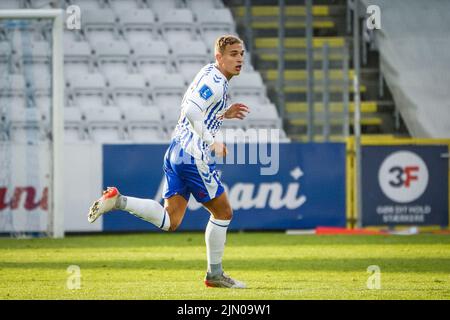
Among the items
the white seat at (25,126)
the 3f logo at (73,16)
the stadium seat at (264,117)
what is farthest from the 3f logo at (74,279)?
the stadium seat at (264,117)

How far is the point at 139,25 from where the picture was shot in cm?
1888

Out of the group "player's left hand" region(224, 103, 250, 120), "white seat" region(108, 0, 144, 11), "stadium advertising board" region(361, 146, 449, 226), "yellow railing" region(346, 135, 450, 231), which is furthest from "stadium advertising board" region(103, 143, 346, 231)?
"player's left hand" region(224, 103, 250, 120)

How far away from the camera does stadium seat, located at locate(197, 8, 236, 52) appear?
18.7m

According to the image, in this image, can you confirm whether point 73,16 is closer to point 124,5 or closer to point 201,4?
point 124,5

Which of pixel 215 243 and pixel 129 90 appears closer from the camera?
pixel 215 243

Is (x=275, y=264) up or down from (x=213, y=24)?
down

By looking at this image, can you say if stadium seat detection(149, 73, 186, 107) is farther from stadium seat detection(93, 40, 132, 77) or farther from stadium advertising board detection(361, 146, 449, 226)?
stadium advertising board detection(361, 146, 449, 226)

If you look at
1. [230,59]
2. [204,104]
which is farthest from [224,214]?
[230,59]

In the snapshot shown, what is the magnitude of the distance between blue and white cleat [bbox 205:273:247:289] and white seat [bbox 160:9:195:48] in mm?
10349

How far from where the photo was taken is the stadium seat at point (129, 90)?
18.3 m

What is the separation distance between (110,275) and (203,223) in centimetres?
628

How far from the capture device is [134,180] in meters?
16.2

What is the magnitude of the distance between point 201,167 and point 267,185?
296 inches
